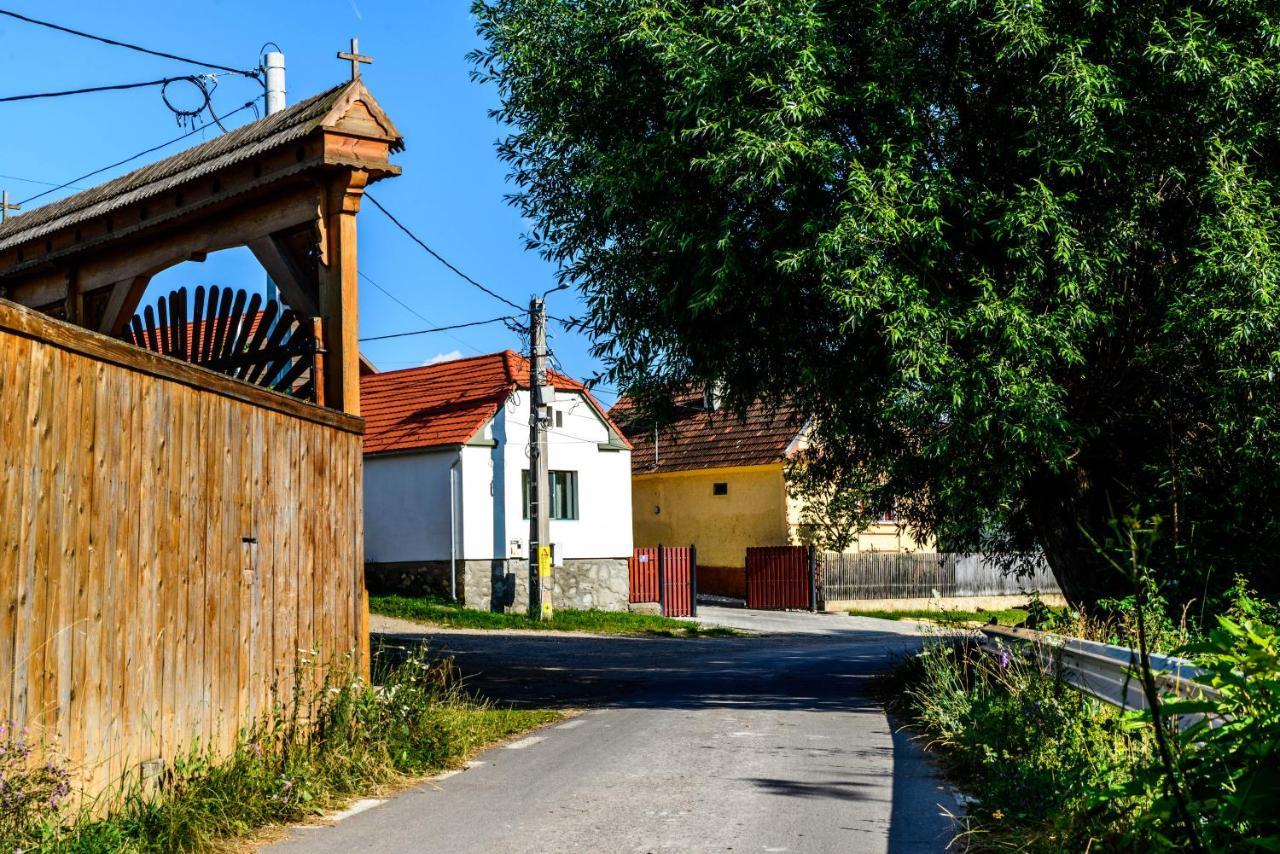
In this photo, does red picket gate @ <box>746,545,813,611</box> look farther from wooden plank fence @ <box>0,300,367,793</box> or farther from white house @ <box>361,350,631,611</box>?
wooden plank fence @ <box>0,300,367,793</box>

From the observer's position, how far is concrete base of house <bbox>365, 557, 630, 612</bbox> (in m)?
32.2

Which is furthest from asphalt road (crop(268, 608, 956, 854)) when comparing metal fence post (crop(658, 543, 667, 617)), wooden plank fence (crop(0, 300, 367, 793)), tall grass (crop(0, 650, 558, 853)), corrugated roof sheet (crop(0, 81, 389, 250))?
metal fence post (crop(658, 543, 667, 617))

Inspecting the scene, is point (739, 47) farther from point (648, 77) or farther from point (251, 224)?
point (251, 224)

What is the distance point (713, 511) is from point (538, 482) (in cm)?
1270

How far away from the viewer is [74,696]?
20.1ft

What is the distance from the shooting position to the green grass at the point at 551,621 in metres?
28.4

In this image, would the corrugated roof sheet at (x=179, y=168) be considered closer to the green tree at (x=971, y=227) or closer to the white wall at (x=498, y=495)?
the green tree at (x=971, y=227)

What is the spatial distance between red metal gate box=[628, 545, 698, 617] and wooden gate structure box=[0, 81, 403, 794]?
76.9 feet

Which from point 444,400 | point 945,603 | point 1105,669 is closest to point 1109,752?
point 1105,669

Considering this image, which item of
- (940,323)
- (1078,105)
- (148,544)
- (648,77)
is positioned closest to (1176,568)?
(940,323)

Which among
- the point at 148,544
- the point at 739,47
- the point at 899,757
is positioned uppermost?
the point at 739,47

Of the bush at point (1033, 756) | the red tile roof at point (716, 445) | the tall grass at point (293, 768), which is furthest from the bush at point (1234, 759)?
the red tile roof at point (716, 445)

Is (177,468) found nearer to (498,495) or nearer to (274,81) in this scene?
(274,81)

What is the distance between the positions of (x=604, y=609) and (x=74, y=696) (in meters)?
28.6
